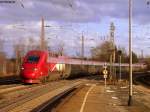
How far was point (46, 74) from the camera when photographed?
5312cm

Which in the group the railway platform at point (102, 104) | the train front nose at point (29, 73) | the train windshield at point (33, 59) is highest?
the train windshield at point (33, 59)

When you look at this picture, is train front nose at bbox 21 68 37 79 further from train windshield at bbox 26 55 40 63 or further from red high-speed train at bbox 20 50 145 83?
train windshield at bbox 26 55 40 63

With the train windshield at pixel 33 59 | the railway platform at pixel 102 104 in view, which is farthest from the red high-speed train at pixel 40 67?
the railway platform at pixel 102 104

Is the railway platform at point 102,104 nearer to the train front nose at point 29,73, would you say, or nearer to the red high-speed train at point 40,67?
the train front nose at point 29,73

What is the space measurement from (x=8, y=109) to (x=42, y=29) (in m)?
45.0

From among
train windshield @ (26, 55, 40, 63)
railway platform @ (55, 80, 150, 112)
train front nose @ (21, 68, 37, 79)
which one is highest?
train windshield @ (26, 55, 40, 63)

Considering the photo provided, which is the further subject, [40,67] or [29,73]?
[40,67]

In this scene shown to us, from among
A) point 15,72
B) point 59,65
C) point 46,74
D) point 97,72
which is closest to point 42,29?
point 59,65

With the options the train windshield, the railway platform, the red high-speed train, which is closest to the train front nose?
the red high-speed train

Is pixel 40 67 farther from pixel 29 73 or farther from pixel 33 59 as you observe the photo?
pixel 29 73

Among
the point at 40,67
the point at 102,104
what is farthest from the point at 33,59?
the point at 102,104

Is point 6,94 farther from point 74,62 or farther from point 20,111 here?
point 74,62

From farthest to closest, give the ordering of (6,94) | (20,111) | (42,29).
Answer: (42,29) → (6,94) → (20,111)

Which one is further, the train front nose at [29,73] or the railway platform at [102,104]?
the train front nose at [29,73]
